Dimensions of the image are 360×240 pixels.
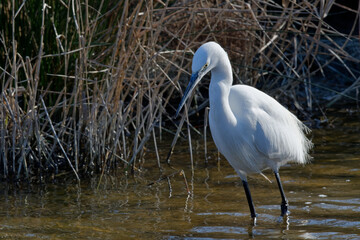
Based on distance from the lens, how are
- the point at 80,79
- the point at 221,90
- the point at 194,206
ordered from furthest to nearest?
the point at 80,79, the point at 194,206, the point at 221,90

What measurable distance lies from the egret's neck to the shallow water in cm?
79

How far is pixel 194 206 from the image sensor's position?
4594mm

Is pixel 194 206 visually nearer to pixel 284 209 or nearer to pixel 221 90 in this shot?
pixel 284 209

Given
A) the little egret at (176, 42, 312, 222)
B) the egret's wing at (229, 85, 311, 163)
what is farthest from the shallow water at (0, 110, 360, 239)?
the egret's wing at (229, 85, 311, 163)

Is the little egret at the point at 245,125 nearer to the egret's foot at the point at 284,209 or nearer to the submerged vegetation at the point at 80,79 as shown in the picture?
the egret's foot at the point at 284,209

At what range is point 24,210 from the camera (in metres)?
4.48

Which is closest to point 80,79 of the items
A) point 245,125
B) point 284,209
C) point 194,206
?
point 194,206

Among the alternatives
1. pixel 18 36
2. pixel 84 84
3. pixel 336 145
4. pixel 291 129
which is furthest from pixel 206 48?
pixel 336 145

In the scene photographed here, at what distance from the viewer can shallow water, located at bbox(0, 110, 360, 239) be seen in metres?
3.97

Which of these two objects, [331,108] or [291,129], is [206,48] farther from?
[331,108]

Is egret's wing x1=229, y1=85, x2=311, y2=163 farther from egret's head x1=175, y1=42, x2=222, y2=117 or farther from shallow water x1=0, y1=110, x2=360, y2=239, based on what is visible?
egret's head x1=175, y1=42, x2=222, y2=117

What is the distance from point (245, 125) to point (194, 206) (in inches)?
34.7

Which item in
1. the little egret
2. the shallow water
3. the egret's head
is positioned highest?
the egret's head

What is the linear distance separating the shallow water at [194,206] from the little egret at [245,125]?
28cm
